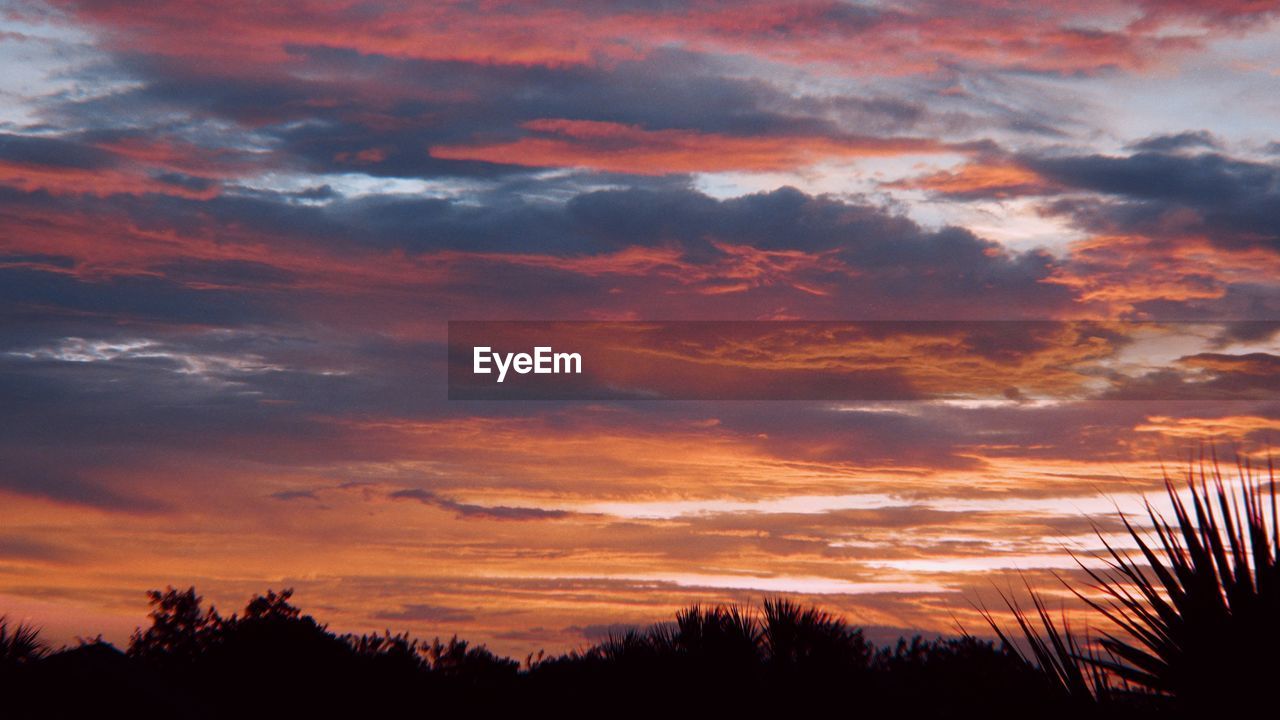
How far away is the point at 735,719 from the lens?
20.6m

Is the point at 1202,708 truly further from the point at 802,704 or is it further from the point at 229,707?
the point at 229,707

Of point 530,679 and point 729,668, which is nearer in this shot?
point 729,668

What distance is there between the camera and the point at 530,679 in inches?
1237

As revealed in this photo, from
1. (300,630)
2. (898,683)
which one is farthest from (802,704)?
(300,630)

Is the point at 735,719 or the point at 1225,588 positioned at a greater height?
the point at 1225,588

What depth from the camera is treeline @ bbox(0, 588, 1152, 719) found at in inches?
806

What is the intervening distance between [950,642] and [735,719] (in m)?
16.3

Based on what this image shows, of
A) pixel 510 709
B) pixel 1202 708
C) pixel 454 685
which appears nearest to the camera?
pixel 1202 708

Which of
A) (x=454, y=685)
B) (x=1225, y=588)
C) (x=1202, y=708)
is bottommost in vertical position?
(x=454, y=685)

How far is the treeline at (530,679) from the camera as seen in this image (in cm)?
2048

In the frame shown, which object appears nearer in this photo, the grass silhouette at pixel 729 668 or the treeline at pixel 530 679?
the grass silhouette at pixel 729 668

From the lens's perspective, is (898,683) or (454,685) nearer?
(898,683)

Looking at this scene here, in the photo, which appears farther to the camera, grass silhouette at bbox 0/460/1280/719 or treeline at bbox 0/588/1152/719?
treeline at bbox 0/588/1152/719

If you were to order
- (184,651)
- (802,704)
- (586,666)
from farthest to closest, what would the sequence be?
(184,651) → (586,666) → (802,704)
